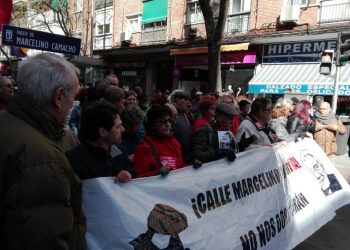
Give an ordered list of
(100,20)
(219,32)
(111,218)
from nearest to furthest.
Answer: (111,218) → (219,32) → (100,20)

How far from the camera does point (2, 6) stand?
21.3ft

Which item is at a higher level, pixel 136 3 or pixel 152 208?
pixel 136 3

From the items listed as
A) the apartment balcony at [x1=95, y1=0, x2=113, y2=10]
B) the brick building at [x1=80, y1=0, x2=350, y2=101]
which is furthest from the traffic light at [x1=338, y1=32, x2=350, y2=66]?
the apartment balcony at [x1=95, y1=0, x2=113, y2=10]

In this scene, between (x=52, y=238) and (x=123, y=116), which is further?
(x=123, y=116)

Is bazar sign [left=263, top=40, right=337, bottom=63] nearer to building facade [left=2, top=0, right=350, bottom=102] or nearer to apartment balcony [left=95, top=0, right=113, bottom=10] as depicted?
building facade [left=2, top=0, right=350, bottom=102]

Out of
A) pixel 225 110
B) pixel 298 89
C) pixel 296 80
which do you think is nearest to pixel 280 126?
pixel 225 110

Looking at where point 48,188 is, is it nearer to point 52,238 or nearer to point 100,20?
point 52,238

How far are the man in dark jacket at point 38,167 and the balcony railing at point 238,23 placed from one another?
656 inches

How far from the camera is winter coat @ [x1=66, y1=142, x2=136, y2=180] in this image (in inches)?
95.0

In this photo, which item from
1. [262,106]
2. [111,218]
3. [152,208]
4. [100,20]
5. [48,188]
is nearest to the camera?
[48,188]

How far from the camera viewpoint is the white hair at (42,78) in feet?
5.36

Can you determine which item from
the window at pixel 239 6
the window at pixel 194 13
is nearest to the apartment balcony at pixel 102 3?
the window at pixel 194 13

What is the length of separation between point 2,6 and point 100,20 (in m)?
21.8

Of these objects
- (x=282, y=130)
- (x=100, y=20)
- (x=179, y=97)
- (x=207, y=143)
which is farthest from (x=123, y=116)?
(x=100, y=20)
